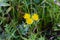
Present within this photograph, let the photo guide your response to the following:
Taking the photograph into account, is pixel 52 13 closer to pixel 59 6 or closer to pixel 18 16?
pixel 59 6

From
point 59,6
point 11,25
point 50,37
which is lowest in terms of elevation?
point 50,37

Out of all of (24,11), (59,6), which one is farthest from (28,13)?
(59,6)

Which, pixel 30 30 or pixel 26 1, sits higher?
pixel 26 1

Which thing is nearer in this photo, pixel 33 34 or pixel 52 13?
pixel 33 34

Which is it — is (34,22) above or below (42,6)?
below

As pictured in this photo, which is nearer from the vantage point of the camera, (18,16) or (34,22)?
(34,22)

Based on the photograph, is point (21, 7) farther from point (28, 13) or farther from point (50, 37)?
point (50, 37)

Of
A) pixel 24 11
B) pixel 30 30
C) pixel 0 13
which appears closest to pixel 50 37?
pixel 30 30

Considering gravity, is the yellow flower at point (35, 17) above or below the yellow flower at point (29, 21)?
above

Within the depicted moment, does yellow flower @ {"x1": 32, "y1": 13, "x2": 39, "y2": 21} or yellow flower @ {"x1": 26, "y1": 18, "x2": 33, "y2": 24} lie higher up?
yellow flower @ {"x1": 32, "y1": 13, "x2": 39, "y2": 21}
